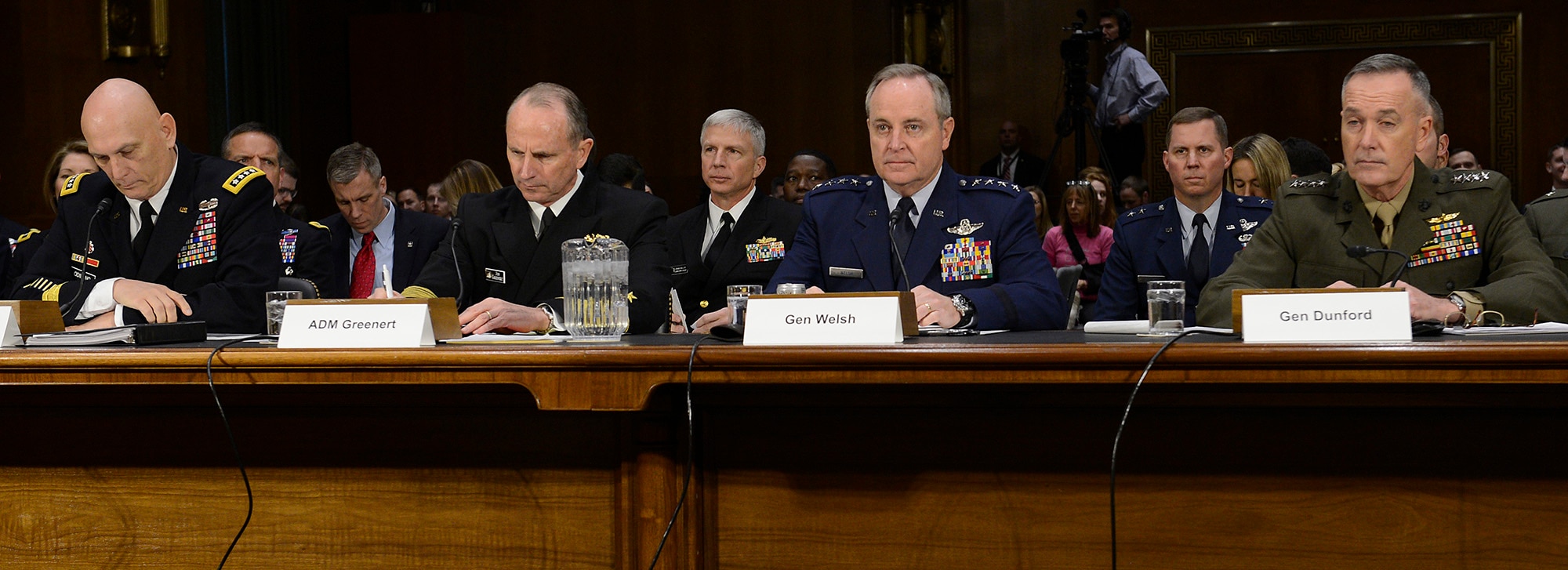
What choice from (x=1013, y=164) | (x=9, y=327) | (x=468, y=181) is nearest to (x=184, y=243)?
(x=9, y=327)

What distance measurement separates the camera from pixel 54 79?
5594mm

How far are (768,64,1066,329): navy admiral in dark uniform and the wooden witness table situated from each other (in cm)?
68

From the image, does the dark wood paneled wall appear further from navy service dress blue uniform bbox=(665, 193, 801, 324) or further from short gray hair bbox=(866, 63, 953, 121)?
short gray hair bbox=(866, 63, 953, 121)

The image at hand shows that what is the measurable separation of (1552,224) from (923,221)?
63.1 inches

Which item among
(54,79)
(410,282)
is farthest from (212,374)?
(54,79)

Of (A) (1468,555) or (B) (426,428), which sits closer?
(A) (1468,555)

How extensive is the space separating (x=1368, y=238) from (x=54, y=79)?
5.30 metres

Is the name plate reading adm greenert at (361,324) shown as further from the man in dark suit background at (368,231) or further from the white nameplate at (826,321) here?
the man in dark suit background at (368,231)

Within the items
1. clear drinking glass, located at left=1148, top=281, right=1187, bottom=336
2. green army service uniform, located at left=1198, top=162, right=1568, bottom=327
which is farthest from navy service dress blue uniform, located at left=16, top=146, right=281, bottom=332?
green army service uniform, located at left=1198, top=162, right=1568, bottom=327

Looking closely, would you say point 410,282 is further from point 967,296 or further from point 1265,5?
point 1265,5

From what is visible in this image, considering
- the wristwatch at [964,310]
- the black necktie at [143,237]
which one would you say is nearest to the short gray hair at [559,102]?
the black necktie at [143,237]

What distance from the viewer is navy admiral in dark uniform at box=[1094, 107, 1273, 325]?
3.48 metres

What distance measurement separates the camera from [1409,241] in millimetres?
2451

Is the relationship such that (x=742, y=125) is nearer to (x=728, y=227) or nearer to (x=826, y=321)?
(x=728, y=227)
